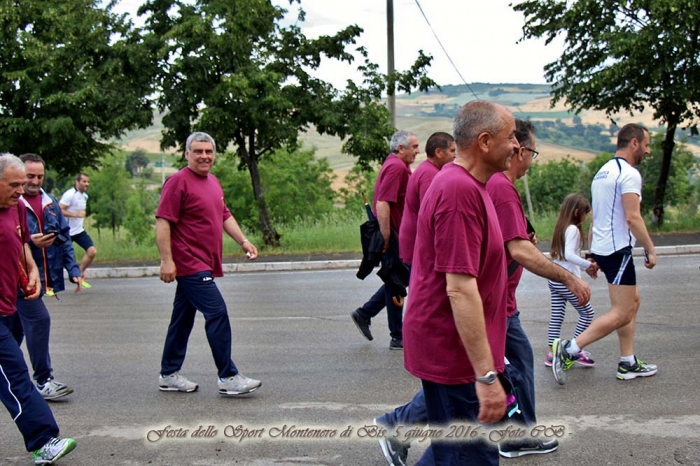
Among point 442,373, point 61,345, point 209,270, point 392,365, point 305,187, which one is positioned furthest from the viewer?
point 305,187

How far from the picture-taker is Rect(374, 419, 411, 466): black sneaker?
455cm

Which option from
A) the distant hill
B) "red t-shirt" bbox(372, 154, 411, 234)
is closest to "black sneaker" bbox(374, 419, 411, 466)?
"red t-shirt" bbox(372, 154, 411, 234)

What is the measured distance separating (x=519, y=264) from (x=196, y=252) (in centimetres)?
274

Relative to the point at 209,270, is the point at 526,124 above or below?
above

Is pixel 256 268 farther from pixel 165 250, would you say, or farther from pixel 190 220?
pixel 165 250

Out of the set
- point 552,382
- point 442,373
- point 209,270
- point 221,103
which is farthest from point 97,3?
point 442,373

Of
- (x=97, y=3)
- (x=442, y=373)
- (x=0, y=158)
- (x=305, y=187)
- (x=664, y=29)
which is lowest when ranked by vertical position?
(x=305, y=187)

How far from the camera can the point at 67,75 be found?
18266 millimetres

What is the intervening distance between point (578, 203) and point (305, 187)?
130 feet

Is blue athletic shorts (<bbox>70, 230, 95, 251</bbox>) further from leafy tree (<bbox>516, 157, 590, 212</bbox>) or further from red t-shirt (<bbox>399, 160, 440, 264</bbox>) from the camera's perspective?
leafy tree (<bbox>516, 157, 590, 212</bbox>)

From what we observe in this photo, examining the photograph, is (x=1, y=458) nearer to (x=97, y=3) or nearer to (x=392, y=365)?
(x=392, y=365)

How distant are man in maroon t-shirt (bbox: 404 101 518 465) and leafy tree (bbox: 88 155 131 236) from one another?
56.8 metres

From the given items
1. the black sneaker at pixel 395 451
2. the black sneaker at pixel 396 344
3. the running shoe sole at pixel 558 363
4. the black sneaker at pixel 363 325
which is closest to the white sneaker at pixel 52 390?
the black sneaker at pixel 363 325

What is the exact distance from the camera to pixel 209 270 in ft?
20.4
